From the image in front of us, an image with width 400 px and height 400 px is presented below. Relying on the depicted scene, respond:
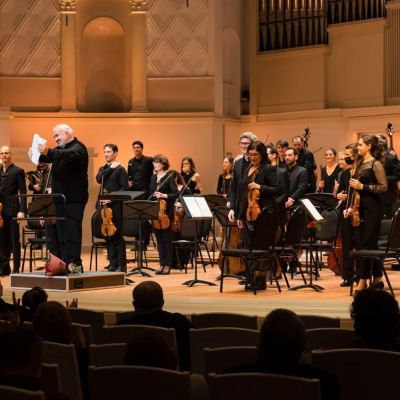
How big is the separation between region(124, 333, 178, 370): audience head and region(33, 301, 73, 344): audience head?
818 mm

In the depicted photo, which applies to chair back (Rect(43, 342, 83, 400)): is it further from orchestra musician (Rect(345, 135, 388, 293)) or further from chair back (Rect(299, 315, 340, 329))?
orchestra musician (Rect(345, 135, 388, 293))

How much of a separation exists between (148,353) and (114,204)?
667cm

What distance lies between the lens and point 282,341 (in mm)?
3084

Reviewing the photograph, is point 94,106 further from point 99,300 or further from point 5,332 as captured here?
point 5,332

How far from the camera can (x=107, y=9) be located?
15828mm

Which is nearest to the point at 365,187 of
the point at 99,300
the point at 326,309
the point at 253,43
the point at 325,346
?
the point at 326,309

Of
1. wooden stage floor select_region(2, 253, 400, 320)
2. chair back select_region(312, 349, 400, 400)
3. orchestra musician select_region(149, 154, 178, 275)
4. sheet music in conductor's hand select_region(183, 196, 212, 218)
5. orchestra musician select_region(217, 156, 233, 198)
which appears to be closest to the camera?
chair back select_region(312, 349, 400, 400)

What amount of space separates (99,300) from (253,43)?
1056 centimetres

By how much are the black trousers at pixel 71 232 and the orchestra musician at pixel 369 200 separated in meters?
2.40

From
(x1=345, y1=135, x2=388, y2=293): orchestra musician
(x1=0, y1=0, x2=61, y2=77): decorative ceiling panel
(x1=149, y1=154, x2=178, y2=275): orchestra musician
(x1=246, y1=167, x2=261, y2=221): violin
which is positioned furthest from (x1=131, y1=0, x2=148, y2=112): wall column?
(x1=345, y1=135, x2=388, y2=293): orchestra musician

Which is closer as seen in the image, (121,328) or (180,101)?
(121,328)

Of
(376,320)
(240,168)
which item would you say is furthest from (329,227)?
(376,320)

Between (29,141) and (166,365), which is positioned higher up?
(29,141)

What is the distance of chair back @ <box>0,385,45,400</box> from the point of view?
99.0 inches
